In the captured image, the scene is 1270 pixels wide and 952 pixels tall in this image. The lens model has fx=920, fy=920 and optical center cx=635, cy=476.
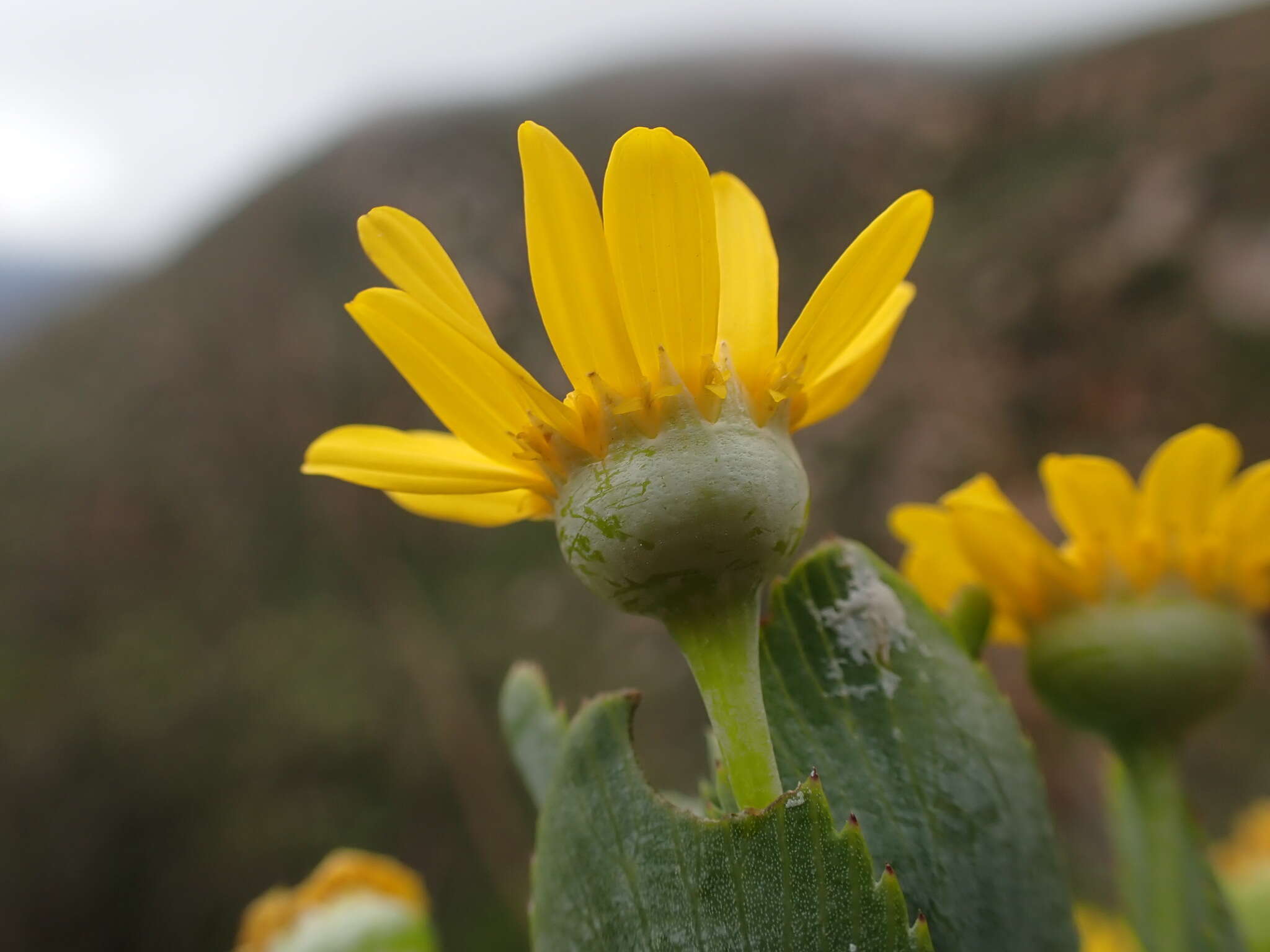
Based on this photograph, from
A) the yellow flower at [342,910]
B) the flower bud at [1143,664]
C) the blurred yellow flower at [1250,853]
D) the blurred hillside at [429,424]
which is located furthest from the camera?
the blurred hillside at [429,424]

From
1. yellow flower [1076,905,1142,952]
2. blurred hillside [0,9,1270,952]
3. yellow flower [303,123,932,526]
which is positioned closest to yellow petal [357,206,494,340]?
yellow flower [303,123,932,526]

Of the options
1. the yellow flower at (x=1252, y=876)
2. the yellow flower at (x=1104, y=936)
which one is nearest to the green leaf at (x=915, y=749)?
the yellow flower at (x=1252, y=876)

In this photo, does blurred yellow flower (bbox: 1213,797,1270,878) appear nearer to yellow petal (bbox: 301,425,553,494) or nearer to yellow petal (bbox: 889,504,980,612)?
yellow petal (bbox: 889,504,980,612)

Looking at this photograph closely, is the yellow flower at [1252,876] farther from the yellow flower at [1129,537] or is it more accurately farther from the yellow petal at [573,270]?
the yellow petal at [573,270]

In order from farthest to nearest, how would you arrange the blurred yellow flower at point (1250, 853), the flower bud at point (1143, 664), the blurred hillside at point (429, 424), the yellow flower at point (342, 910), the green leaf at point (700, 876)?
1. the blurred hillside at point (429, 424)
2. the blurred yellow flower at point (1250, 853)
3. the yellow flower at point (342, 910)
4. the flower bud at point (1143, 664)
5. the green leaf at point (700, 876)

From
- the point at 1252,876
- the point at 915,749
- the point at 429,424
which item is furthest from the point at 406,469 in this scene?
the point at 429,424

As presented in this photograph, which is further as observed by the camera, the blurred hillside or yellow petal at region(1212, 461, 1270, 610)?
the blurred hillside

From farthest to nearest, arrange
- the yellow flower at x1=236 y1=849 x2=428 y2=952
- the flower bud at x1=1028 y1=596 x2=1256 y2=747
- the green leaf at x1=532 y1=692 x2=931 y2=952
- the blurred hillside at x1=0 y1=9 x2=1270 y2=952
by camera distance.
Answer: the blurred hillside at x1=0 y1=9 x2=1270 y2=952, the yellow flower at x1=236 y1=849 x2=428 y2=952, the flower bud at x1=1028 y1=596 x2=1256 y2=747, the green leaf at x1=532 y1=692 x2=931 y2=952
